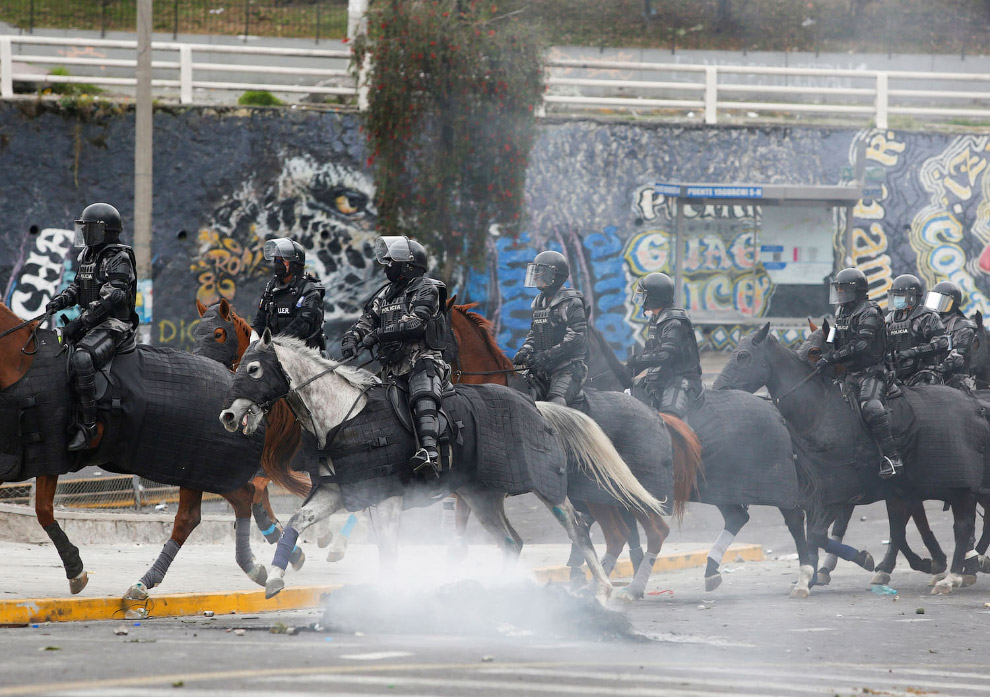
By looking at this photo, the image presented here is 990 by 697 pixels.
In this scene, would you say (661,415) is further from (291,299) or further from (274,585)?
(274,585)

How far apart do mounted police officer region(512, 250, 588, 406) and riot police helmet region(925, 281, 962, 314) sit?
4.09 meters

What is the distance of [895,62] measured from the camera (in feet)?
121

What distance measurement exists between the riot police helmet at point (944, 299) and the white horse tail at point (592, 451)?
465 cm

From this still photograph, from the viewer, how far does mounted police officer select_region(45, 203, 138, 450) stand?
8.81 meters

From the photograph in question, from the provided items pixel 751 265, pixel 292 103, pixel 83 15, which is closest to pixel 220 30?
pixel 83 15

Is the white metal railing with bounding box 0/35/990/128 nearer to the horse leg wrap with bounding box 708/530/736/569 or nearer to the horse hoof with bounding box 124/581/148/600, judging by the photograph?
the horse leg wrap with bounding box 708/530/736/569

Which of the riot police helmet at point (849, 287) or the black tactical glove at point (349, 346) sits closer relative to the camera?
the black tactical glove at point (349, 346)

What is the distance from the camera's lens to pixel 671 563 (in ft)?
43.1

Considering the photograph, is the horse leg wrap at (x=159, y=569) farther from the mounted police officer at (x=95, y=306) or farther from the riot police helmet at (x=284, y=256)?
the riot police helmet at (x=284, y=256)

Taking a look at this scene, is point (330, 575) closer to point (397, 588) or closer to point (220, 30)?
point (397, 588)

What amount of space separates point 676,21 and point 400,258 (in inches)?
1324

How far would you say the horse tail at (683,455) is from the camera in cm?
1067

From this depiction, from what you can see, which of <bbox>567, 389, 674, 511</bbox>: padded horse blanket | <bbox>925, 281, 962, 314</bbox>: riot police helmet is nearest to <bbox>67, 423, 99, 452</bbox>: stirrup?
<bbox>567, 389, 674, 511</bbox>: padded horse blanket

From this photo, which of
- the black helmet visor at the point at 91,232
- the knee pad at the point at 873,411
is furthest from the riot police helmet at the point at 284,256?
the knee pad at the point at 873,411
